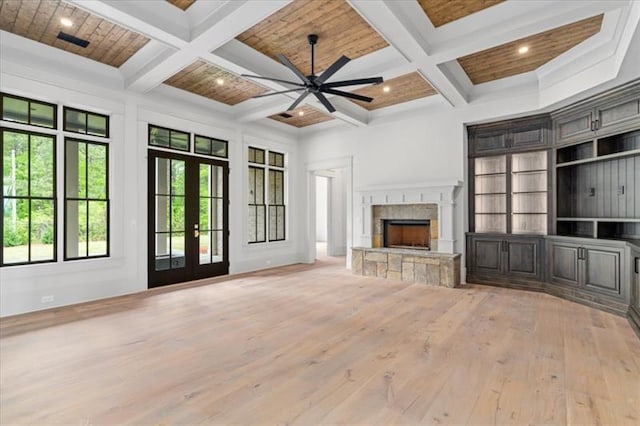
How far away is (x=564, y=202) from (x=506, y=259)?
1.31 metres

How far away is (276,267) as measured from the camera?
25.4 ft

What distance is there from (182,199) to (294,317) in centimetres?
346

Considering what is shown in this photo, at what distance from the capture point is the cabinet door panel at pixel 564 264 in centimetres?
475

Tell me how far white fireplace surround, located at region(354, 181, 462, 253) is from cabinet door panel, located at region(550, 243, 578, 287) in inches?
60.7

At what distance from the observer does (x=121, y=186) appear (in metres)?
5.22

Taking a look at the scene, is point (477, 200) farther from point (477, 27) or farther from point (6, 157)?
point (6, 157)

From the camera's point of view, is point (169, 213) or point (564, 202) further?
point (169, 213)

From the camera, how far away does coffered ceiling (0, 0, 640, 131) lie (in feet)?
11.0

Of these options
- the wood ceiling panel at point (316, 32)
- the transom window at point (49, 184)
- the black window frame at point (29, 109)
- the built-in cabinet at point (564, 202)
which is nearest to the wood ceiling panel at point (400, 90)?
the wood ceiling panel at point (316, 32)

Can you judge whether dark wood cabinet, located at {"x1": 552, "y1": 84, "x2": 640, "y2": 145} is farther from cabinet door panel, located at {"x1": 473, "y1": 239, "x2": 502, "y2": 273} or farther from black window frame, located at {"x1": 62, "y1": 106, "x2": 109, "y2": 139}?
black window frame, located at {"x1": 62, "y1": 106, "x2": 109, "y2": 139}

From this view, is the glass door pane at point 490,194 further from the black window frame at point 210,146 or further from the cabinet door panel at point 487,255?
the black window frame at point 210,146

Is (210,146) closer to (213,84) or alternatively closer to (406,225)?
(213,84)

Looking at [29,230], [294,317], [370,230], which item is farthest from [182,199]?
[370,230]

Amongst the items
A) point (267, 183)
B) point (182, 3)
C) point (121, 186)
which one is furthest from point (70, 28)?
point (267, 183)
